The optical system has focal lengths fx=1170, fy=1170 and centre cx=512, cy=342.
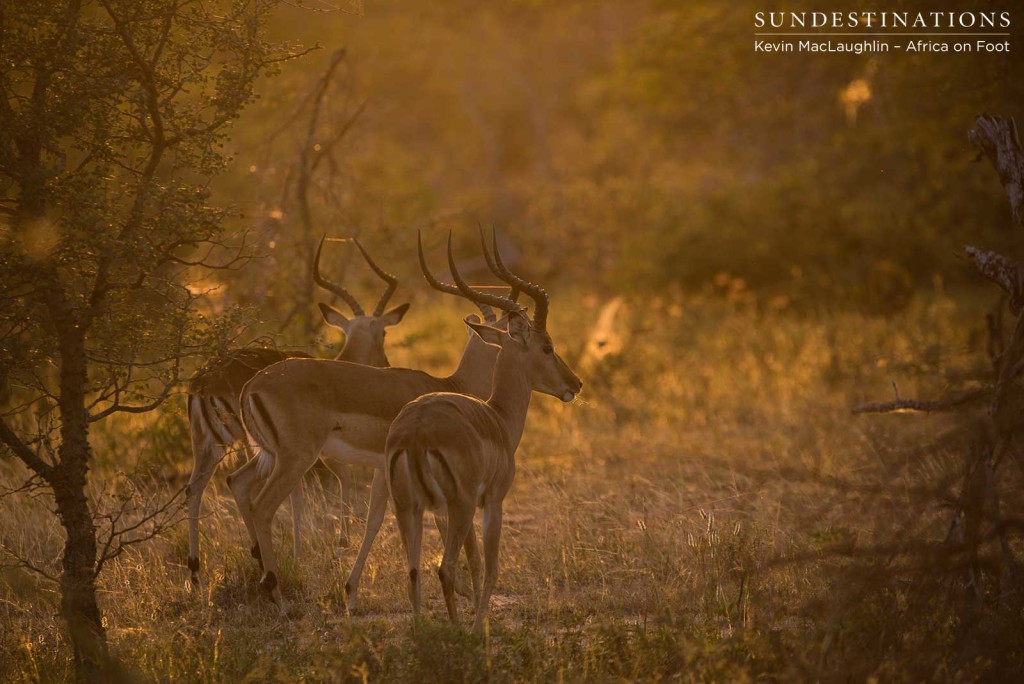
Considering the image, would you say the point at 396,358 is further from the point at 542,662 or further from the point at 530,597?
the point at 542,662

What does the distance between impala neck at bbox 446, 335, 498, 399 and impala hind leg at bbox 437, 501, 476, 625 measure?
7.71 ft

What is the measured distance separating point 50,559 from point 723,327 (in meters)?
10.8

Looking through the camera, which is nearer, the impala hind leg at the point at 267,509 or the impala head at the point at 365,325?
the impala hind leg at the point at 267,509

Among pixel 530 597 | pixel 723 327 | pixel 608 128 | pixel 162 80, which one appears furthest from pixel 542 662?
pixel 608 128

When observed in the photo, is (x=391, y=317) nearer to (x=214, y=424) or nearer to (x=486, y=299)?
(x=214, y=424)

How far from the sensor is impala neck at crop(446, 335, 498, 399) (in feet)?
26.6

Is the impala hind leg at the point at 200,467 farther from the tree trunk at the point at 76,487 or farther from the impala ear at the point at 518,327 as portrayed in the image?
the impala ear at the point at 518,327

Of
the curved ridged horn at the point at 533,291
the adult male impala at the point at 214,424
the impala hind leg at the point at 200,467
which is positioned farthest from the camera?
the impala hind leg at the point at 200,467

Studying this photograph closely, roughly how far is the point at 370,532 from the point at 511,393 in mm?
1168

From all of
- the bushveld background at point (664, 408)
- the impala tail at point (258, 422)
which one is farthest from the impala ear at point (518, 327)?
the impala tail at point (258, 422)

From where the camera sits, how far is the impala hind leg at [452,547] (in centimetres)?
570

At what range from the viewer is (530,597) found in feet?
21.9

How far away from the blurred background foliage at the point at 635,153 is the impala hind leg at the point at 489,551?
3554mm

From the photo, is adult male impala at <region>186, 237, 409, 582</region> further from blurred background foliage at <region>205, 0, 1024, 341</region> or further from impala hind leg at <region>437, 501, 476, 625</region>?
impala hind leg at <region>437, 501, 476, 625</region>
